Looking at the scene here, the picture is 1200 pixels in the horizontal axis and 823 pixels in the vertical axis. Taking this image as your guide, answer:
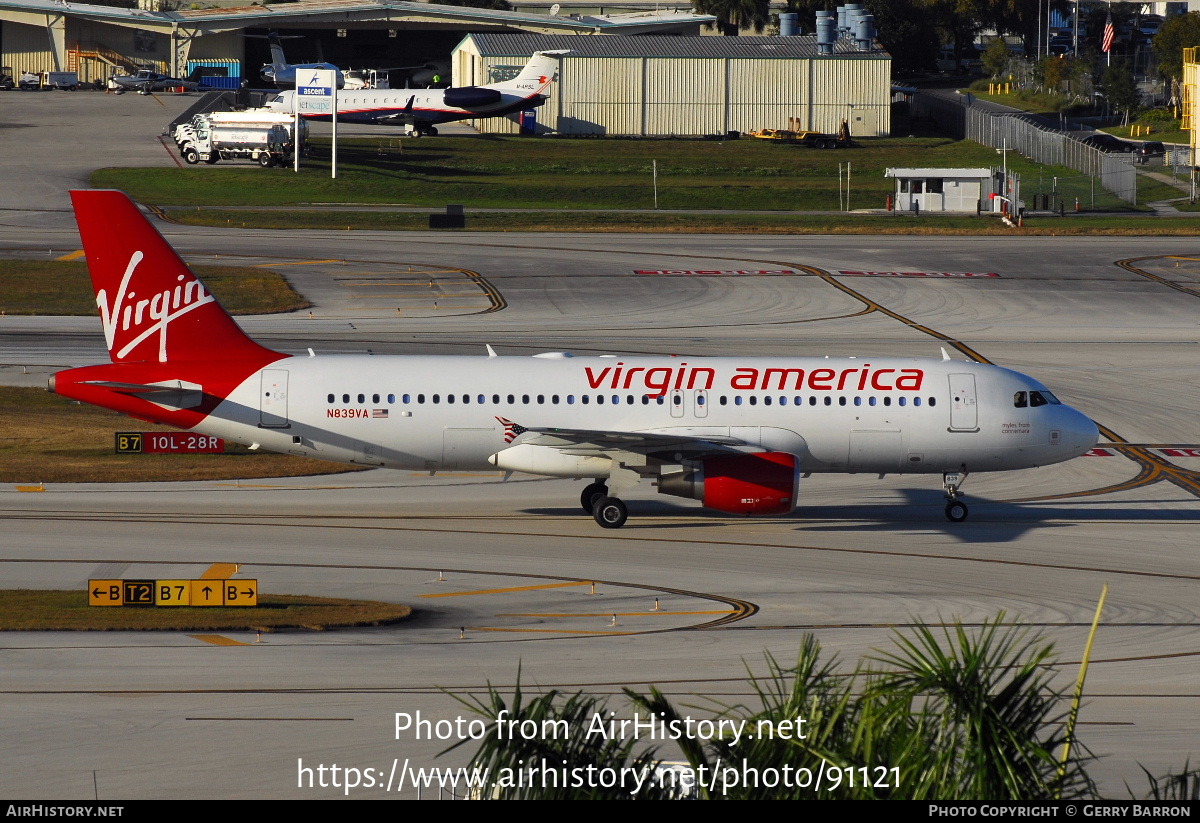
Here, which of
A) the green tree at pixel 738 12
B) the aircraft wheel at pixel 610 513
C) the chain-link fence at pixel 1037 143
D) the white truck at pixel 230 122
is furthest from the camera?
the green tree at pixel 738 12

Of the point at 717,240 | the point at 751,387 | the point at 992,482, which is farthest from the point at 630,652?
the point at 717,240

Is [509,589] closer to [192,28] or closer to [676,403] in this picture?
[676,403]

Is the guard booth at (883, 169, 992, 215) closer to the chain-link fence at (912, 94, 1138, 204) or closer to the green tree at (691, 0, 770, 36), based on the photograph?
the chain-link fence at (912, 94, 1138, 204)

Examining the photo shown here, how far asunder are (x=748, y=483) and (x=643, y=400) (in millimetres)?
3762

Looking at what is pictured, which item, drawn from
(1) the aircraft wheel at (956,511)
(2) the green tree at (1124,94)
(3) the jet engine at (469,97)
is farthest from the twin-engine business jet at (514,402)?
(2) the green tree at (1124,94)

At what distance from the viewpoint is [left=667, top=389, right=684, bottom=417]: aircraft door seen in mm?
36188

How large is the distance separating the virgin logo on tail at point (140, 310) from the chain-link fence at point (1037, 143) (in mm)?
87319

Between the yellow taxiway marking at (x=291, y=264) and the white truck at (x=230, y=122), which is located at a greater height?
the white truck at (x=230, y=122)

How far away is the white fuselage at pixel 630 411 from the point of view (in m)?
35.8

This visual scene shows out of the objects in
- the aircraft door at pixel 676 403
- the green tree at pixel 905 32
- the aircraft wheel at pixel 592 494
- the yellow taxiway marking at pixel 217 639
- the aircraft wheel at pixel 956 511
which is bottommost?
the aircraft wheel at pixel 956 511

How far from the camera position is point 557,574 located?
3183cm

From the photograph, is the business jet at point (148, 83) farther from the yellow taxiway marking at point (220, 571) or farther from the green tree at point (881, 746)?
the green tree at point (881, 746)

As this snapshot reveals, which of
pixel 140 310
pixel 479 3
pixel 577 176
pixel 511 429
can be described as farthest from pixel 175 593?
pixel 479 3
